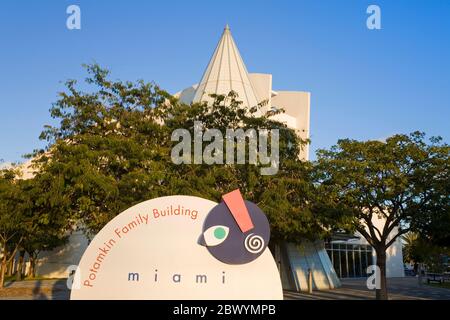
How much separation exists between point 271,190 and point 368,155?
231 inches

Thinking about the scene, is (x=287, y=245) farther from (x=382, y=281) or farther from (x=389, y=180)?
(x=389, y=180)

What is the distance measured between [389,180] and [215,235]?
43.1 feet

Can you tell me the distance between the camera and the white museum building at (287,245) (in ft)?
96.9

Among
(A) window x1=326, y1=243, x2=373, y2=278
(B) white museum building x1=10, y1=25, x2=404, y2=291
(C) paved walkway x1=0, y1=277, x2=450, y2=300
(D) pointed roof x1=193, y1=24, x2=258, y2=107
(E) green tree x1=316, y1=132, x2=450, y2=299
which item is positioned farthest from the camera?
(A) window x1=326, y1=243, x2=373, y2=278

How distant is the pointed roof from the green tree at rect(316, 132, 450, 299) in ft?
52.1

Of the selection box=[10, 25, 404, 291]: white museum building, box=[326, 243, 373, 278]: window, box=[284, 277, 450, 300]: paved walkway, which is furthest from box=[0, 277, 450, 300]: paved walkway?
box=[326, 243, 373, 278]: window

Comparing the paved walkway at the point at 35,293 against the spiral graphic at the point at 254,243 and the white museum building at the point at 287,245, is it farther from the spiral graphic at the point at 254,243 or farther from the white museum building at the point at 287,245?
the spiral graphic at the point at 254,243

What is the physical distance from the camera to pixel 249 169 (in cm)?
1706

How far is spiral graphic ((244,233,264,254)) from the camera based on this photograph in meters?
7.79

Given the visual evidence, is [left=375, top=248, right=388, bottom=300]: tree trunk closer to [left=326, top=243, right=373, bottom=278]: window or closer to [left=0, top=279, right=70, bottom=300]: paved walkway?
[left=0, top=279, right=70, bottom=300]: paved walkway

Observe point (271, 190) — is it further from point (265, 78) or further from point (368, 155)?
point (265, 78)

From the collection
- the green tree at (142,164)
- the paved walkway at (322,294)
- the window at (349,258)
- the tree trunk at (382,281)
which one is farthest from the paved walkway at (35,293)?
the window at (349,258)

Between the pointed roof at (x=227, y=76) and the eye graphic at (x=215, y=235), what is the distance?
2768cm

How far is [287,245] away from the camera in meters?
29.4
